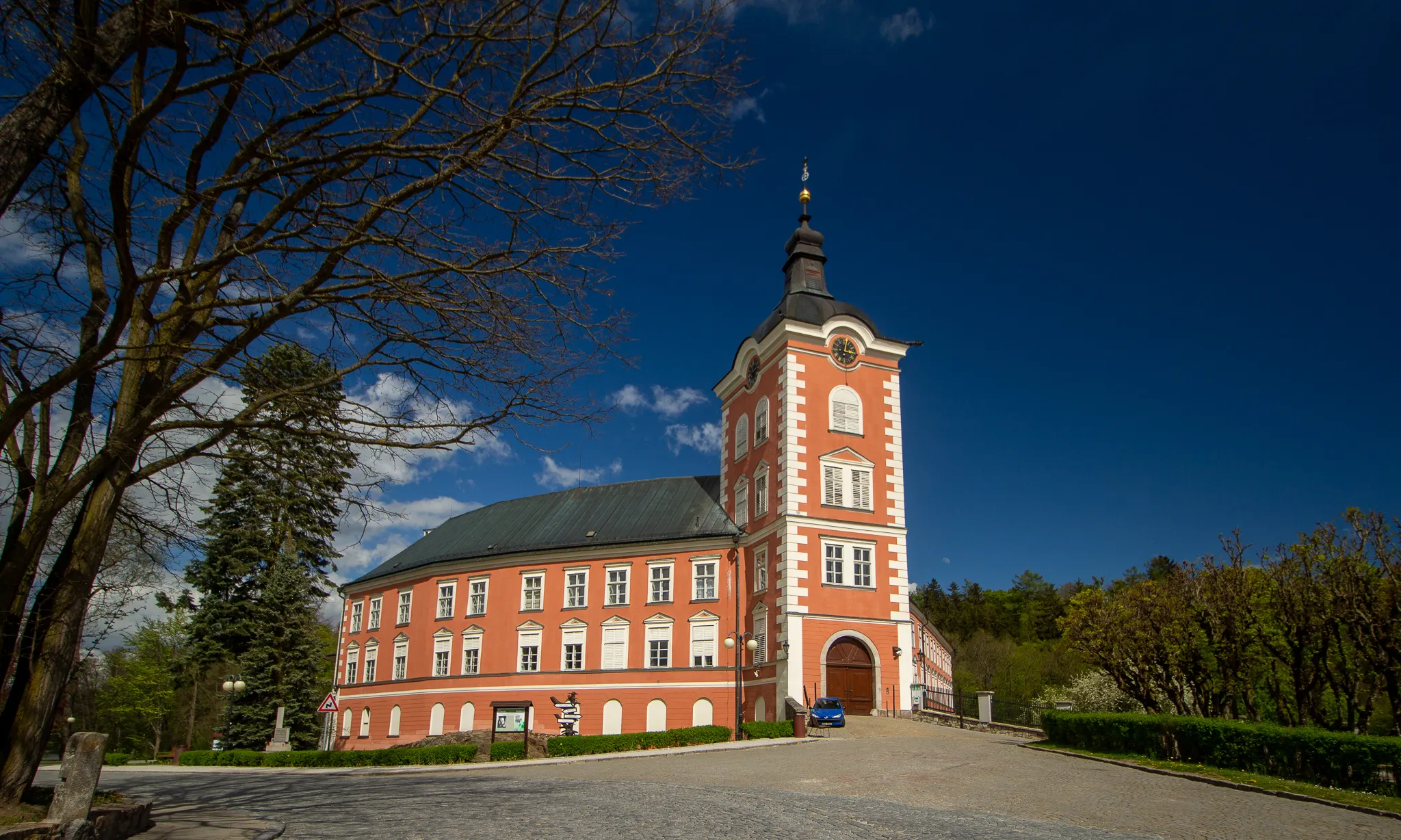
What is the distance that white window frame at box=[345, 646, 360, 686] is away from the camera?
43844 millimetres

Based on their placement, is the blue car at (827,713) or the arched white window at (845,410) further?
the arched white window at (845,410)

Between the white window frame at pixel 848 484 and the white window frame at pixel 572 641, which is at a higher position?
the white window frame at pixel 848 484

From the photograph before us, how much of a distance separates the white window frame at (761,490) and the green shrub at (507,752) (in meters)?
12.1

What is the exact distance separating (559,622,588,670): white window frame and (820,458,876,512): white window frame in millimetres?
11065

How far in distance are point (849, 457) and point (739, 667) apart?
817 centimetres

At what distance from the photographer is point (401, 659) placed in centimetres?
4122

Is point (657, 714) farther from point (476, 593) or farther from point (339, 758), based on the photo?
point (339, 758)

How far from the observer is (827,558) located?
3069cm

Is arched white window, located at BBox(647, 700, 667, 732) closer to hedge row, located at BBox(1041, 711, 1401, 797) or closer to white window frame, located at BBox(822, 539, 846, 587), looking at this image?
white window frame, located at BBox(822, 539, 846, 587)

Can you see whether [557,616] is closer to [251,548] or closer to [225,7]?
[251,548]

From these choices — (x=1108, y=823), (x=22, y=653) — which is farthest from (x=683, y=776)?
(x=22, y=653)

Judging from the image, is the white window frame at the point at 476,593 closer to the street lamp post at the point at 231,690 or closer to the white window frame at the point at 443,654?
the white window frame at the point at 443,654

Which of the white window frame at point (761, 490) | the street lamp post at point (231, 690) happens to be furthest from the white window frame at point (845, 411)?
the street lamp post at point (231, 690)

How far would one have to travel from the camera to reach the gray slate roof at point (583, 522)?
36.8 meters
